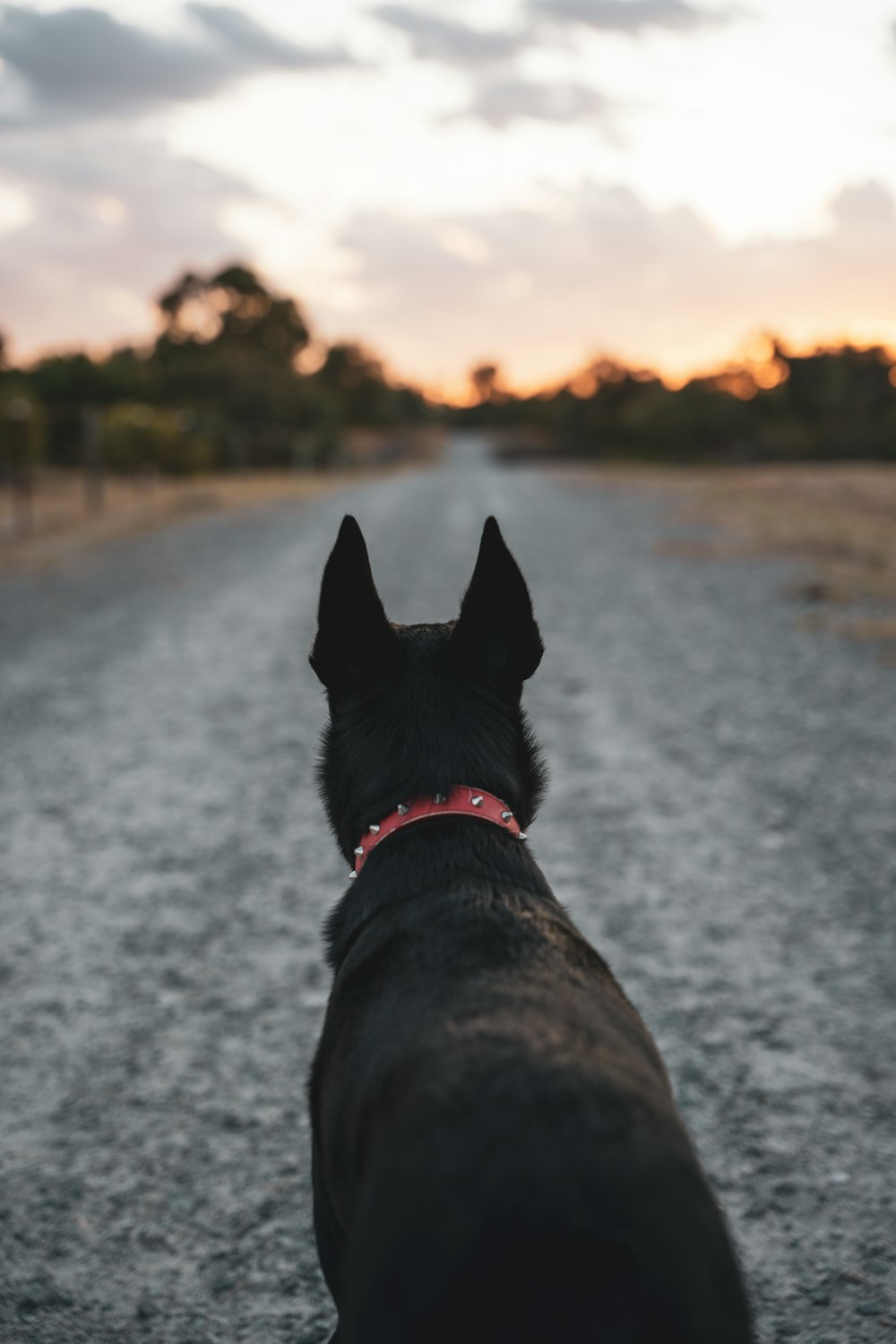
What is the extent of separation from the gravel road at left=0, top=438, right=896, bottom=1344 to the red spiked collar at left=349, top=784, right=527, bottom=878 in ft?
3.74

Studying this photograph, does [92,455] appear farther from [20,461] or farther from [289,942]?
[289,942]

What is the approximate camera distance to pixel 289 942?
4152 mm

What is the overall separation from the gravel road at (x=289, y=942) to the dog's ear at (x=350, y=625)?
1.43 meters

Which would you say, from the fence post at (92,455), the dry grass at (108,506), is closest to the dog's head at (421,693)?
the dry grass at (108,506)

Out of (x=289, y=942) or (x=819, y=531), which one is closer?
(x=289, y=942)

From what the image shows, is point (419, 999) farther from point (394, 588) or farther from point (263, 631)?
point (394, 588)

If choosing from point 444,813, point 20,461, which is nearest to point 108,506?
point 20,461

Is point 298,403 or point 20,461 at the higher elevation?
point 298,403

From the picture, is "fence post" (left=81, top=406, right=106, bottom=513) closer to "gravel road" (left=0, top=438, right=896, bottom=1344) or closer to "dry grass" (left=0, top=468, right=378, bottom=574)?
"dry grass" (left=0, top=468, right=378, bottom=574)

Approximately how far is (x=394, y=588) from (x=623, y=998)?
9658 millimetres

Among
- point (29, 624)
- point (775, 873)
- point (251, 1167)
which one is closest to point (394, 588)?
point (29, 624)

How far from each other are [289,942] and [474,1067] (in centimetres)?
275

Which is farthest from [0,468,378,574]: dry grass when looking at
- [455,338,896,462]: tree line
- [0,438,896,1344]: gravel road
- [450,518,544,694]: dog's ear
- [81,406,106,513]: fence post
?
[455,338,896,462]: tree line

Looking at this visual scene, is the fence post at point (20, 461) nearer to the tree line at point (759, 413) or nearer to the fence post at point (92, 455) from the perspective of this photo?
the fence post at point (92, 455)
